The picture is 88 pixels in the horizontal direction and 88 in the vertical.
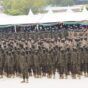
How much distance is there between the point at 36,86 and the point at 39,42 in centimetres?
220

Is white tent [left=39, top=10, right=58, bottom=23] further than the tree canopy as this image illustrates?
No

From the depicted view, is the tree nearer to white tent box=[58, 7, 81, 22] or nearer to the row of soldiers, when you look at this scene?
white tent box=[58, 7, 81, 22]

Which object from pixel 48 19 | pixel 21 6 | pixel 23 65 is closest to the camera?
pixel 23 65

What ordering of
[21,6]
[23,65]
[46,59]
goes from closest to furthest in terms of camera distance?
[23,65] → [46,59] → [21,6]

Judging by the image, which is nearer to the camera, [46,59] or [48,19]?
[46,59]

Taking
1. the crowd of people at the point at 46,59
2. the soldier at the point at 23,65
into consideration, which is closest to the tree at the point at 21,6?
the crowd of people at the point at 46,59

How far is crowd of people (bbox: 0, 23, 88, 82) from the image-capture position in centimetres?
1925

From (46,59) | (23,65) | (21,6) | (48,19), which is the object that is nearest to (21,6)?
(21,6)

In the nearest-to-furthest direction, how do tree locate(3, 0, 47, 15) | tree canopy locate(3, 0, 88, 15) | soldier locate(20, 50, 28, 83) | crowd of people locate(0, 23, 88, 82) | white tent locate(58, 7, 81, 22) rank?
1. soldier locate(20, 50, 28, 83)
2. crowd of people locate(0, 23, 88, 82)
3. white tent locate(58, 7, 81, 22)
4. tree canopy locate(3, 0, 88, 15)
5. tree locate(3, 0, 47, 15)

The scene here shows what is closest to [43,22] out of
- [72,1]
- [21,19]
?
[21,19]

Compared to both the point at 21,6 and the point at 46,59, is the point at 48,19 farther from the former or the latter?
the point at 21,6

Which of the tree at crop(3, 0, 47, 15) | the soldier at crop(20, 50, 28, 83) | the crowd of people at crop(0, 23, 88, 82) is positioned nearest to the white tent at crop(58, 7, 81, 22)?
the crowd of people at crop(0, 23, 88, 82)

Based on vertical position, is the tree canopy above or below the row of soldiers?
below

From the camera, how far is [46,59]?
19.4 m
